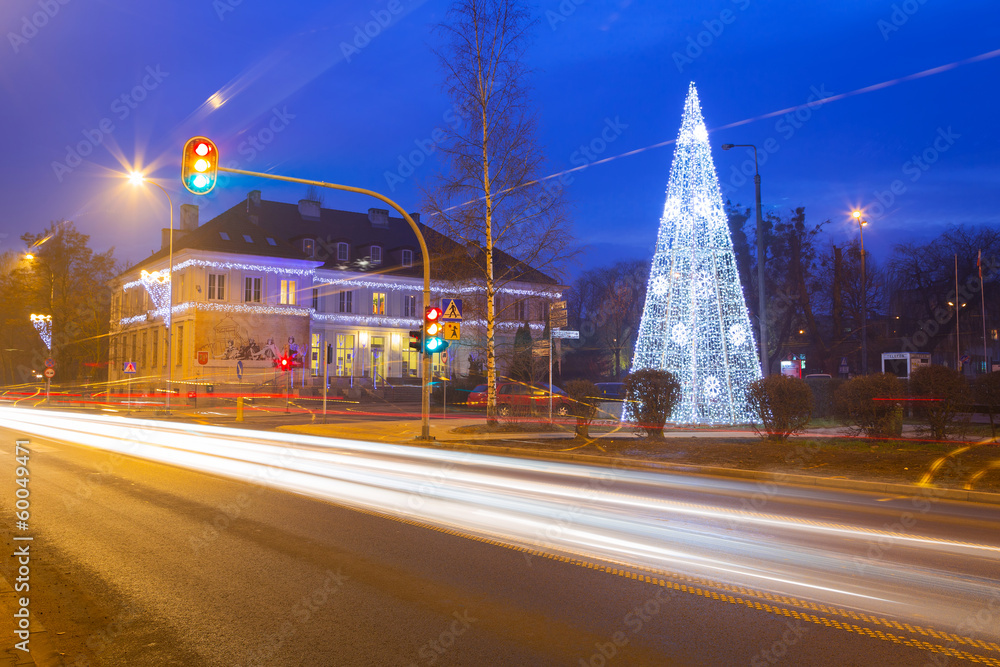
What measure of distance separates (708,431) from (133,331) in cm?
5891

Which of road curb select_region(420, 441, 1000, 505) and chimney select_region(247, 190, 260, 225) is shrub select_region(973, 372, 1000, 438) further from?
chimney select_region(247, 190, 260, 225)

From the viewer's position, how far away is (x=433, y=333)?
19375 millimetres

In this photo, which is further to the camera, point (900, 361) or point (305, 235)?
point (305, 235)

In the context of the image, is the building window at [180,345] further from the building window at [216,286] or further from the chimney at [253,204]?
the chimney at [253,204]

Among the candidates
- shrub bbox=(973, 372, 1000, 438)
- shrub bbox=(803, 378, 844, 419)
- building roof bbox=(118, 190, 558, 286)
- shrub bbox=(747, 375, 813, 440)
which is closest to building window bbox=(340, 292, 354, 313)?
building roof bbox=(118, 190, 558, 286)

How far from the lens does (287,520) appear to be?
926 cm

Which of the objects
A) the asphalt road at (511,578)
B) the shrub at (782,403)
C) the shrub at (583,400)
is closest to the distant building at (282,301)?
the shrub at (583,400)

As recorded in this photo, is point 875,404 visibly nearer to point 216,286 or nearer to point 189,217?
point 216,286

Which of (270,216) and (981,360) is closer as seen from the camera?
(981,360)

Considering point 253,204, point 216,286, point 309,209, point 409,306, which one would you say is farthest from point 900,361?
point 253,204

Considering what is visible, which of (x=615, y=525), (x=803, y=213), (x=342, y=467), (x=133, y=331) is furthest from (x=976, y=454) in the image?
(x=133, y=331)

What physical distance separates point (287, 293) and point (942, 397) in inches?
1938

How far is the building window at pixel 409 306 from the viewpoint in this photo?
64.6m

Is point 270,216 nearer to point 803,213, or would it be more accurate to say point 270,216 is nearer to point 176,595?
point 803,213
